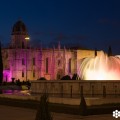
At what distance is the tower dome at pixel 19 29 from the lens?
282 feet

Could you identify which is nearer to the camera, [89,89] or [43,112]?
[43,112]

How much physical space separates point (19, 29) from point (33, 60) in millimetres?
Result: 9937

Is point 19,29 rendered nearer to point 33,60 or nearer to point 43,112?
point 33,60

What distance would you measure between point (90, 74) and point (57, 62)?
53044 millimetres

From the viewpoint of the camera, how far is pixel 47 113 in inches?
328

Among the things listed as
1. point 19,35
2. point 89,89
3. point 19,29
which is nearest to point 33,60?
point 19,35

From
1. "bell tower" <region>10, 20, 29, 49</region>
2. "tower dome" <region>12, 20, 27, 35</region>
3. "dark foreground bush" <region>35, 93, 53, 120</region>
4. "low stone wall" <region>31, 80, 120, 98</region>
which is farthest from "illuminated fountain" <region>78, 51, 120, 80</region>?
"tower dome" <region>12, 20, 27, 35</region>

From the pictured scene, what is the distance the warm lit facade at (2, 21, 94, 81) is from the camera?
76.5m

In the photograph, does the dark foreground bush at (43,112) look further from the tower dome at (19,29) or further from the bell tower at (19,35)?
the tower dome at (19,29)

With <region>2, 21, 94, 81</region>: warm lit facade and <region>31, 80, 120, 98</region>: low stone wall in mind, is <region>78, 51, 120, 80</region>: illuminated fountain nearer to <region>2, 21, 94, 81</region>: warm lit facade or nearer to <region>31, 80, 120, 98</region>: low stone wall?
<region>31, 80, 120, 98</region>: low stone wall

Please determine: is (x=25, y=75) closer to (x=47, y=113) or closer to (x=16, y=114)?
(x=16, y=114)

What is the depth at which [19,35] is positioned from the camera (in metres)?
86.1

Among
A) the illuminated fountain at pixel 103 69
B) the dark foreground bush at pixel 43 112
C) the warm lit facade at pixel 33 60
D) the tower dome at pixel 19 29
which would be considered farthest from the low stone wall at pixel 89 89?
the tower dome at pixel 19 29

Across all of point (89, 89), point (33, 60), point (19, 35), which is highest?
point (19, 35)
